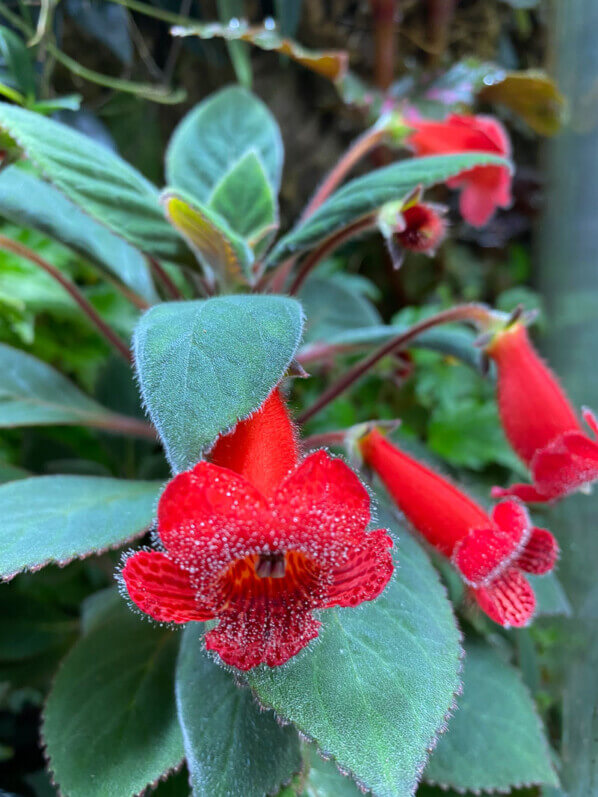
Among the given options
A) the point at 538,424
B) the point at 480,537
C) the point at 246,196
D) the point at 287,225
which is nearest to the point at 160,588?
the point at 480,537

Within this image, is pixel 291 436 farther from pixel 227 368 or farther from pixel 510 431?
pixel 510 431

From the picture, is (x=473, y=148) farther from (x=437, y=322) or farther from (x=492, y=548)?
(x=492, y=548)

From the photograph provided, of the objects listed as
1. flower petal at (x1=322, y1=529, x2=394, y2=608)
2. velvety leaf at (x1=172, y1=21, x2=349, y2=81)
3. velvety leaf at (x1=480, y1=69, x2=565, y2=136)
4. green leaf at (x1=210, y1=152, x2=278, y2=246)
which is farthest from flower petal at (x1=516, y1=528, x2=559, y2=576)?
velvety leaf at (x1=480, y1=69, x2=565, y2=136)

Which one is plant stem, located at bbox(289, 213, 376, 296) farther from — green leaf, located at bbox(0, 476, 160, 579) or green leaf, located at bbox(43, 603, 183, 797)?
green leaf, located at bbox(43, 603, 183, 797)

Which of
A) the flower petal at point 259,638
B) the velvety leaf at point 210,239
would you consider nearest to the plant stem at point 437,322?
the velvety leaf at point 210,239

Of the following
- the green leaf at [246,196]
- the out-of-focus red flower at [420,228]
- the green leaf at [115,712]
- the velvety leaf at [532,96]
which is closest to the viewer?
the green leaf at [115,712]

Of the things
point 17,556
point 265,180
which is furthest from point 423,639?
point 265,180

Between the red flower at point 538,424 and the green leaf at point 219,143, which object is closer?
the red flower at point 538,424

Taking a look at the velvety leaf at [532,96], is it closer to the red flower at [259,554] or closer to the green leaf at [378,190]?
the green leaf at [378,190]
